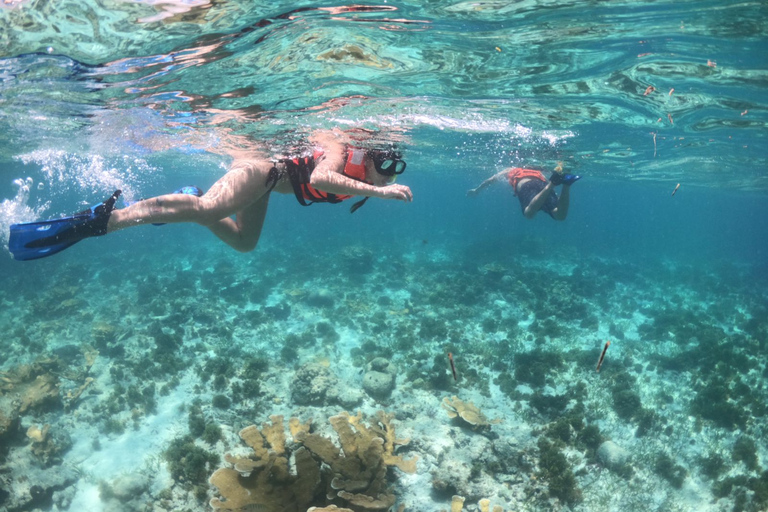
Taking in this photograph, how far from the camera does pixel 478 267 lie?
23000 millimetres

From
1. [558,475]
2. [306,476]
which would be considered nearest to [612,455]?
[558,475]

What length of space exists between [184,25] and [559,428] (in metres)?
11.0

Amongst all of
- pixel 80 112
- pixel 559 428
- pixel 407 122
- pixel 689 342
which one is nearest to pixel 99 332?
pixel 80 112

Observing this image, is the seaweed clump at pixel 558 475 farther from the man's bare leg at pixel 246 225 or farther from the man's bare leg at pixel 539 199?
the man's bare leg at pixel 539 199

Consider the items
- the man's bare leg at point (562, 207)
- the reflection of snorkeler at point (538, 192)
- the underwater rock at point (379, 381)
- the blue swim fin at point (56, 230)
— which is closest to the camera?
the blue swim fin at point (56, 230)

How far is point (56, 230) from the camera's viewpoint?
14.6 feet

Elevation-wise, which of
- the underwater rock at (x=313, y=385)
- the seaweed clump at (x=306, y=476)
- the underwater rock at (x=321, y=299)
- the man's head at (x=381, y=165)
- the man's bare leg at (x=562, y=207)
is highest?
the man's head at (x=381, y=165)

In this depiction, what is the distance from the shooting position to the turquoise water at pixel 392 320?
6.63 m

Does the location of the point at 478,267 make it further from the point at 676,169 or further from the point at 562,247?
the point at 676,169

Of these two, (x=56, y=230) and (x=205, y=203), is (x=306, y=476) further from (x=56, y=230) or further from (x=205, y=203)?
(x=56, y=230)

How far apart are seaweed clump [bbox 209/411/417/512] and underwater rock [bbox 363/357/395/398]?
4.54 meters

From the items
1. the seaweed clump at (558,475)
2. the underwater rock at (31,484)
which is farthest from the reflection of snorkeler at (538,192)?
the underwater rock at (31,484)

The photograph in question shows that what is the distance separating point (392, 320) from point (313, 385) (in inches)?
249

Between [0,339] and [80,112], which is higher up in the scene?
[80,112]
